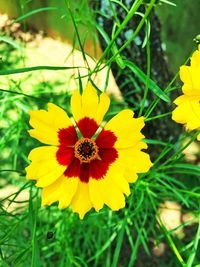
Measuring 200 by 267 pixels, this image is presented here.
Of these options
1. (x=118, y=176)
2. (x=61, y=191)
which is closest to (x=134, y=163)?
(x=118, y=176)

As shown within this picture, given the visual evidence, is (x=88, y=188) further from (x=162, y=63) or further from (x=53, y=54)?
(x=53, y=54)

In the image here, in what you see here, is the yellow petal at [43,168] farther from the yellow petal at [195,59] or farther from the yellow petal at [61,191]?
the yellow petal at [195,59]

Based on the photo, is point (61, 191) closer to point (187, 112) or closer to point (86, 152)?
point (86, 152)

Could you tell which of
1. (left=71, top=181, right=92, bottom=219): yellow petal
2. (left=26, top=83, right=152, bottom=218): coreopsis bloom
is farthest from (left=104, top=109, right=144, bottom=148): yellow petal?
(left=71, top=181, right=92, bottom=219): yellow petal

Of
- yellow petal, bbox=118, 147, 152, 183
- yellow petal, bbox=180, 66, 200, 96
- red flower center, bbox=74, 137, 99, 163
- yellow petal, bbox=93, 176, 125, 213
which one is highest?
yellow petal, bbox=180, 66, 200, 96

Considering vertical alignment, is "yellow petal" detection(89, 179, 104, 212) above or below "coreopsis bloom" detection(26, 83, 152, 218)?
below

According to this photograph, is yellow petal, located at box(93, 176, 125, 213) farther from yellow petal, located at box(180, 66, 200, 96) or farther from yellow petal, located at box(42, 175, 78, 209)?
yellow petal, located at box(180, 66, 200, 96)
